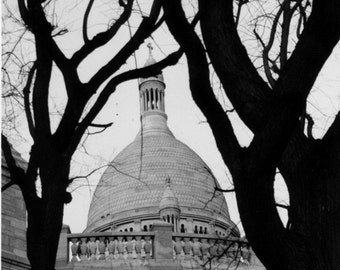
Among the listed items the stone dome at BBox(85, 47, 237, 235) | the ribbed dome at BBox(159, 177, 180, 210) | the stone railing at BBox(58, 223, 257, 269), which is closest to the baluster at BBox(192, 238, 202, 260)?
the stone railing at BBox(58, 223, 257, 269)

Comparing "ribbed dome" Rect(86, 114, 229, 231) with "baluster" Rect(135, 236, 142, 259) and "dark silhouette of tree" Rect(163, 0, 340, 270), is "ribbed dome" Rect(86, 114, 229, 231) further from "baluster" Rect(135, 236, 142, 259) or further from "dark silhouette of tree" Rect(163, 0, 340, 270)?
"dark silhouette of tree" Rect(163, 0, 340, 270)

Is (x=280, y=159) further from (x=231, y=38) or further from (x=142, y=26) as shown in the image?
(x=142, y=26)

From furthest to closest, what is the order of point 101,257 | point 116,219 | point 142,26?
point 116,219, point 101,257, point 142,26

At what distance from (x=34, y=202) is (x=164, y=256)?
42.6 feet

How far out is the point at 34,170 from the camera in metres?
8.93

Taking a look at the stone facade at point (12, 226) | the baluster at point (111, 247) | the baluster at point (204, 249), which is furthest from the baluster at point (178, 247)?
the stone facade at point (12, 226)

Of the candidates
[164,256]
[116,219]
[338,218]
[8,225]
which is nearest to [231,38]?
[338,218]

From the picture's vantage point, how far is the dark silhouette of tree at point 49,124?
28.3ft

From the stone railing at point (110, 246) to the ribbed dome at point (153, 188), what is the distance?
56.1 meters

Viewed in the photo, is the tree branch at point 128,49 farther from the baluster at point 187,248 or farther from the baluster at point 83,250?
the baluster at point 187,248

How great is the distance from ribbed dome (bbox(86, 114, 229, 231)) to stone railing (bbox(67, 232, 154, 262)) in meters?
56.1

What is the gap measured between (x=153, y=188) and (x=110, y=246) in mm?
61135

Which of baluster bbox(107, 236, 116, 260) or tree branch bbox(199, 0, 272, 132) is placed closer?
tree branch bbox(199, 0, 272, 132)

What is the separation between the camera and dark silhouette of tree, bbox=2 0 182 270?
28.3 feet
